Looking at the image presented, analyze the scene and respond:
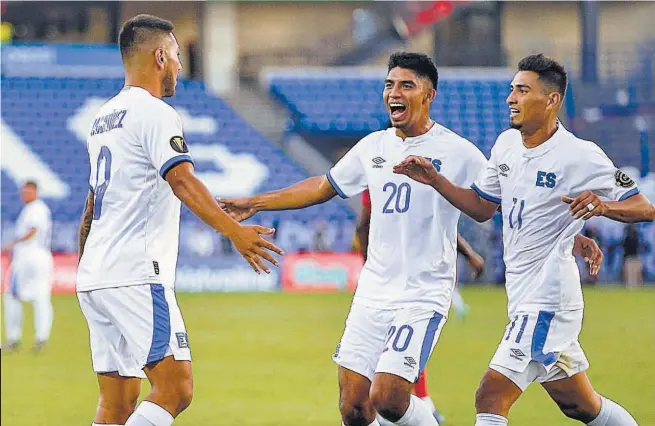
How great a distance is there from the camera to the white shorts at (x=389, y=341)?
7051 mm

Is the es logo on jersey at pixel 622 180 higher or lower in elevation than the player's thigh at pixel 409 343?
higher

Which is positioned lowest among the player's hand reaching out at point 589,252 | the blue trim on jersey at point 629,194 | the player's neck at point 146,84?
the player's hand reaching out at point 589,252

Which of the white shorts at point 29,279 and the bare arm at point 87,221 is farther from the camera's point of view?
the white shorts at point 29,279

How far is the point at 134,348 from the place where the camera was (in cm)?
618

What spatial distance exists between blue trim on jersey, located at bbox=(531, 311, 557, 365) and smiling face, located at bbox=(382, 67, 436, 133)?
4.62 feet

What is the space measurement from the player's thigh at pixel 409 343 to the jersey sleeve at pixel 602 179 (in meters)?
1.14

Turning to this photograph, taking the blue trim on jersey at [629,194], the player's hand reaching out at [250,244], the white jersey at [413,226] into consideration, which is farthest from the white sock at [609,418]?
the player's hand reaching out at [250,244]

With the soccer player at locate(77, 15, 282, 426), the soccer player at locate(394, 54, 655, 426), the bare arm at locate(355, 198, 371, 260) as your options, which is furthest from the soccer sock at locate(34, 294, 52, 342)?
the soccer player at locate(394, 54, 655, 426)

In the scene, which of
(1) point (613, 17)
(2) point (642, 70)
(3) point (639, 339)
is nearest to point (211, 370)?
(3) point (639, 339)

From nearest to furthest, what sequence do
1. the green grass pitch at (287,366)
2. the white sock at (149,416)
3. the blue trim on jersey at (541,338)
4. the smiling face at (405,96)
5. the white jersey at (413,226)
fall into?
1. the white sock at (149,416)
2. the blue trim on jersey at (541,338)
3. the white jersey at (413,226)
4. the smiling face at (405,96)
5. the green grass pitch at (287,366)

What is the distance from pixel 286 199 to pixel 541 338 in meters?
1.83

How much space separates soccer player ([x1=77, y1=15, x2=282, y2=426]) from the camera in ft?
19.9

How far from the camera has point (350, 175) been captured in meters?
7.71

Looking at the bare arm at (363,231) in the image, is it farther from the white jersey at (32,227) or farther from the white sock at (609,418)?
the white jersey at (32,227)
